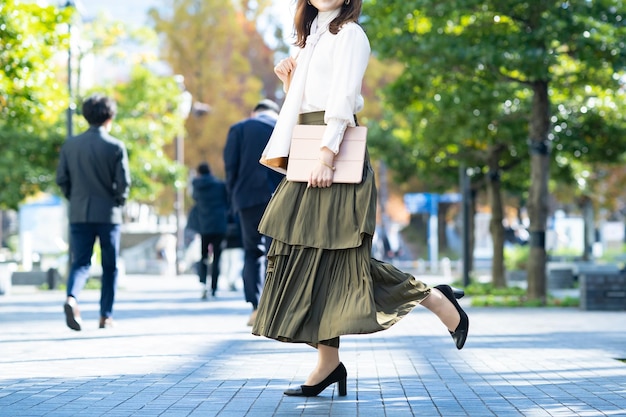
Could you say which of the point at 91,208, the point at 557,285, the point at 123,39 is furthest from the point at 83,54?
the point at 91,208

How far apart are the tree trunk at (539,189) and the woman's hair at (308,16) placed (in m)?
11.5

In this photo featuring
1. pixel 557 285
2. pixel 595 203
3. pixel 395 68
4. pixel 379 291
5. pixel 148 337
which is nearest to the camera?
pixel 379 291

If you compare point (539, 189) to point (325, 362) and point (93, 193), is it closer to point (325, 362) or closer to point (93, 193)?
point (93, 193)

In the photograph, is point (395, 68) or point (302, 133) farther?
point (395, 68)

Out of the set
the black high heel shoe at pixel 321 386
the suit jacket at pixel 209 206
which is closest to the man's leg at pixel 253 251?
the black high heel shoe at pixel 321 386

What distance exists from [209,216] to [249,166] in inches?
222

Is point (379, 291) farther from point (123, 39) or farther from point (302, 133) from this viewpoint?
point (123, 39)

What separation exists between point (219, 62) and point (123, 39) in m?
19.2

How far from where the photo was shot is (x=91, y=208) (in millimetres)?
9930

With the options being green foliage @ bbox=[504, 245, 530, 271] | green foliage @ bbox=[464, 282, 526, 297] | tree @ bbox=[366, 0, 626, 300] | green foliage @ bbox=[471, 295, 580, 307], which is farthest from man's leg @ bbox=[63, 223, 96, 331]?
green foliage @ bbox=[504, 245, 530, 271]

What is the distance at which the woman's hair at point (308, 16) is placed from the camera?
5805mm

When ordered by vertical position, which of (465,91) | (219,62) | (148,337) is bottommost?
(148,337)

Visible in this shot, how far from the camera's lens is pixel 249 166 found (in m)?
10.4

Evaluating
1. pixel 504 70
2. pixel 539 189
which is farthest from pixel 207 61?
pixel 539 189
